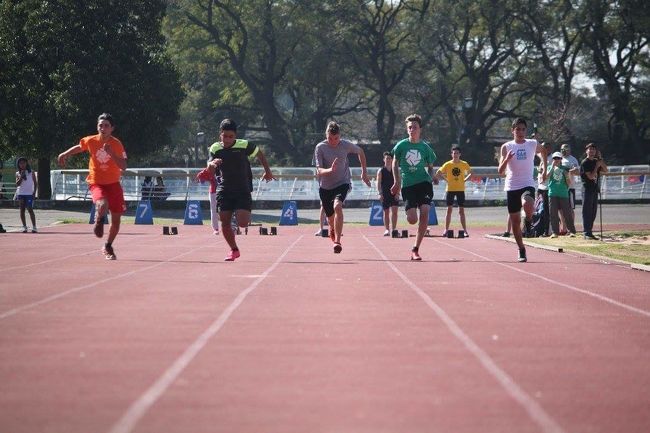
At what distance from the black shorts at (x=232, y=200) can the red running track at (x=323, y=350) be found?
48.2 inches

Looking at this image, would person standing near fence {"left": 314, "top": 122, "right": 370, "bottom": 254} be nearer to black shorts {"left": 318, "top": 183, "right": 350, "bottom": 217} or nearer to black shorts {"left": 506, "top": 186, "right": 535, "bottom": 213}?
black shorts {"left": 318, "top": 183, "right": 350, "bottom": 217}

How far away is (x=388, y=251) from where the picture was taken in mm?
17828

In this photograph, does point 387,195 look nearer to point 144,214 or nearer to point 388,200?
point 388,200

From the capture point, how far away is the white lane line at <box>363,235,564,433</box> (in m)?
4.88

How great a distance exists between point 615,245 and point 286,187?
1383 inches

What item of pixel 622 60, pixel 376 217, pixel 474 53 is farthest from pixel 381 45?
pixel 376 217

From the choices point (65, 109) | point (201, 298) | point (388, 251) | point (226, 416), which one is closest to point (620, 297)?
point (201, 298)

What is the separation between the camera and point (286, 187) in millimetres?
53406

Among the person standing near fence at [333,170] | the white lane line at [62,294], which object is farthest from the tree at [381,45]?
the white lane line at [62,294]

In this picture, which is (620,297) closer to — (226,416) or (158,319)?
(158,319)

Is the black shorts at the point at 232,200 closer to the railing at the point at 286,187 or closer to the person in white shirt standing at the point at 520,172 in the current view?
the person in white shirt standing at the point at 520,172

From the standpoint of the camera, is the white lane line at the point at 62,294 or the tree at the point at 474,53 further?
the tree at the point at 474,53

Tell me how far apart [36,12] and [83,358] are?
141 feet

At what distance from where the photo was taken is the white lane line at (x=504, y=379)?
192 inches
